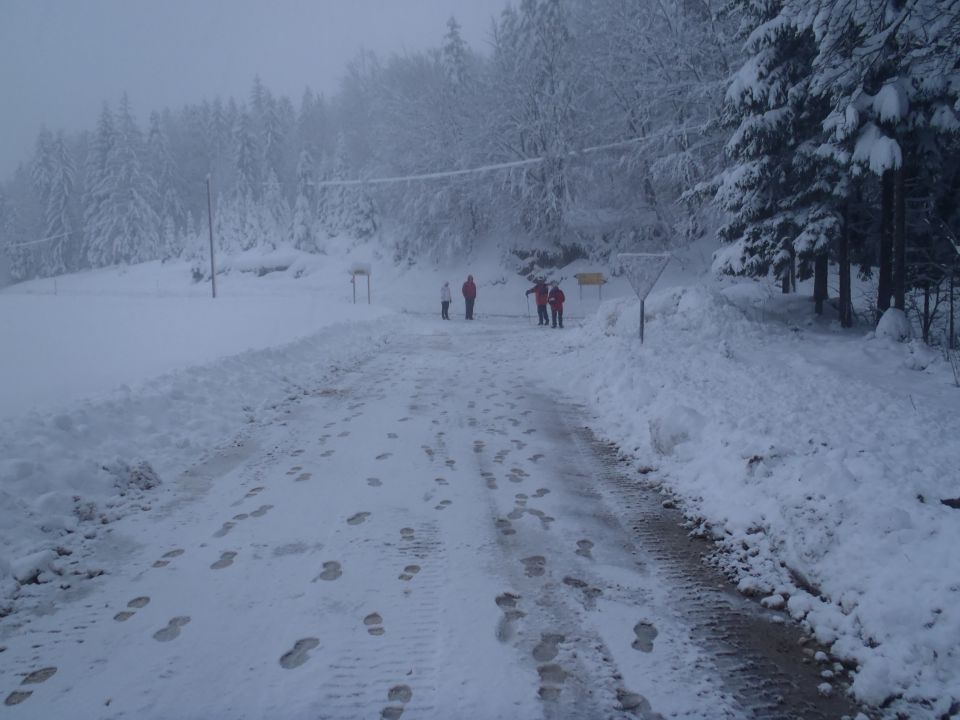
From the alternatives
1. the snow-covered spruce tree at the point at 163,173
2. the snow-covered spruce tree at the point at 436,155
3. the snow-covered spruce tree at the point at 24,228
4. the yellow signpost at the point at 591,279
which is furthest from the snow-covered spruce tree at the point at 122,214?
the yellow signpost at the point at 591,279

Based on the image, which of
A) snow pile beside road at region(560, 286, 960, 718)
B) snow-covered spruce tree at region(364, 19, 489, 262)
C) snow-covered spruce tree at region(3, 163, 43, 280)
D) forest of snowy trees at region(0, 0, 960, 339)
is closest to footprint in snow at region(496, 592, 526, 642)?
snow pile beside road at region(560, 286, 960, 718)

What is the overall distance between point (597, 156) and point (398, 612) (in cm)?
3572

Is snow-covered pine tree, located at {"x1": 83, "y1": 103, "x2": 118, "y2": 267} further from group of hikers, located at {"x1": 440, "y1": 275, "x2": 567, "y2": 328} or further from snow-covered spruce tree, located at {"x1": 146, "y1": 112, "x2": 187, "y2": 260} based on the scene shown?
group of hikers, located at {"x1": 440, "y1": 275, "x2": 567, "y2": 328}

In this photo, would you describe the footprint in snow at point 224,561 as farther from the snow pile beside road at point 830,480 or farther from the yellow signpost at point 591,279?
the yellow signpost at point 591,279

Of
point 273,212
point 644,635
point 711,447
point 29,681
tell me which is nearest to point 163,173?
point 273,212

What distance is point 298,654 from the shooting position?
304cm

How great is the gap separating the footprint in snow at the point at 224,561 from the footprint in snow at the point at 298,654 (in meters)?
1.13

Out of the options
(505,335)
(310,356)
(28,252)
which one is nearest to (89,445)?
(310,356)

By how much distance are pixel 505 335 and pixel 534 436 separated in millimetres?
11726

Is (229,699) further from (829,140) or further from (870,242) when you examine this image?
(870,242)

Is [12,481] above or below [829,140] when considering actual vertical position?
below

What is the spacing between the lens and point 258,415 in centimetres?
826

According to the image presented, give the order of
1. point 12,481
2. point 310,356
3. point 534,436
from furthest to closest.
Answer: point 310,356 < point 534,436 < point 12,481

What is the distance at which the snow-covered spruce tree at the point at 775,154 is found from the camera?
13039 millimetres
